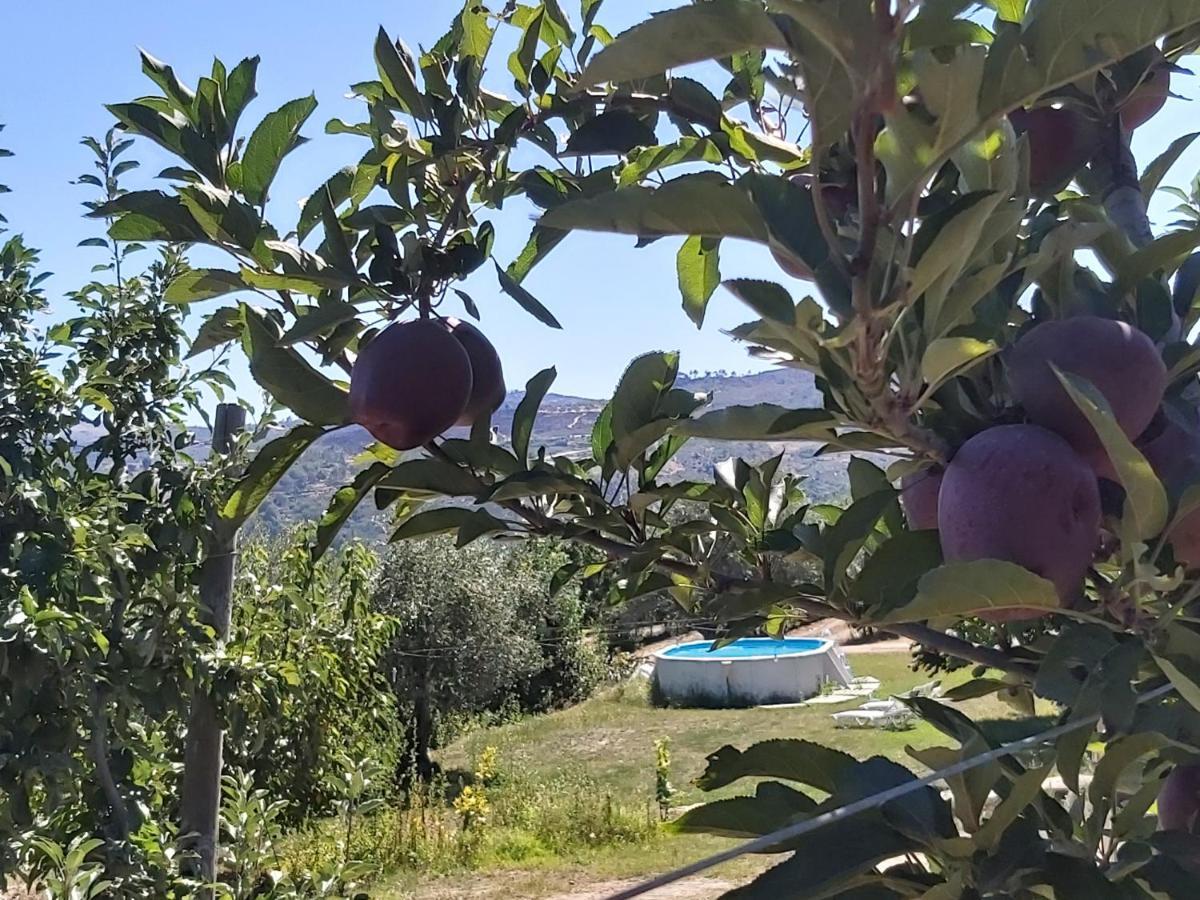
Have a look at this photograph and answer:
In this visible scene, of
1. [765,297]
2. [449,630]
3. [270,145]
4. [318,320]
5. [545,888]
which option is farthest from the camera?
[449,630]

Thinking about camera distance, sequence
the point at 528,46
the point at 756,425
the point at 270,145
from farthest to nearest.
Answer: the point at 528,46
the point at 270,145
the point at 756,425

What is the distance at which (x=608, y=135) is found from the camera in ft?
3.42

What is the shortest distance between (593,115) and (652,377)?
0.33m

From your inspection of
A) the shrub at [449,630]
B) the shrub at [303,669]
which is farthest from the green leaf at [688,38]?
the shrub at [449,630]

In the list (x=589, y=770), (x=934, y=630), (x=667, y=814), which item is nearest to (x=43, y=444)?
(x=934, y=630)

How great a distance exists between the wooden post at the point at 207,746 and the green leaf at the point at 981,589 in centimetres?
183

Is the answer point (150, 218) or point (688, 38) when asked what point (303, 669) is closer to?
point (150, 218)

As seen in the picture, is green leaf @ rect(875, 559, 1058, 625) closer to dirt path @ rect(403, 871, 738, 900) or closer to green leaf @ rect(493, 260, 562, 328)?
green leaf @ rect(493, 260, 562, 328)

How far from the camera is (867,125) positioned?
1.68 feet

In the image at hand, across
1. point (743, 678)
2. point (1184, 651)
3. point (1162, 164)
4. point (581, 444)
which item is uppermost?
point (1162, 164)

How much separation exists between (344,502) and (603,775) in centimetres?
913

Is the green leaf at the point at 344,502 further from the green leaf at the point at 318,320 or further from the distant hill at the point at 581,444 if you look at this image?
Answer: the green leaf at the point at 318,320

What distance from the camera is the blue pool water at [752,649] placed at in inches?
586

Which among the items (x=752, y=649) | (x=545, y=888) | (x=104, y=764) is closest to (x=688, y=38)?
(x=104, y=764)
